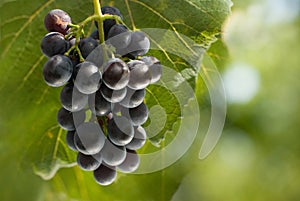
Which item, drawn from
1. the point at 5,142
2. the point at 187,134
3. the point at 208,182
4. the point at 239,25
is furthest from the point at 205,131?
the point at 208,182

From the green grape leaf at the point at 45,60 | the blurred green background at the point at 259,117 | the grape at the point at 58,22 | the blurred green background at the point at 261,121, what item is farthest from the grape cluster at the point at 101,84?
the blurred green background at the point at 261,121

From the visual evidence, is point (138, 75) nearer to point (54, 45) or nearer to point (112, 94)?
point (112, 94)

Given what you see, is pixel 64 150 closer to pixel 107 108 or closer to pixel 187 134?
pixel 187 134

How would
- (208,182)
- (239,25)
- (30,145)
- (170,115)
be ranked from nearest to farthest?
(170,115) → (30,145) → (239,25) → (208,182)

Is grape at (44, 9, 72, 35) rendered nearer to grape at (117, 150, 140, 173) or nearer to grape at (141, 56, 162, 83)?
grape at (141, 56, 162, 83)

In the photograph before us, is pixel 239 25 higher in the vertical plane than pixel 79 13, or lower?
lower

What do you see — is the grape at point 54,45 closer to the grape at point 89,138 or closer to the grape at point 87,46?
the grape at point 87,46
